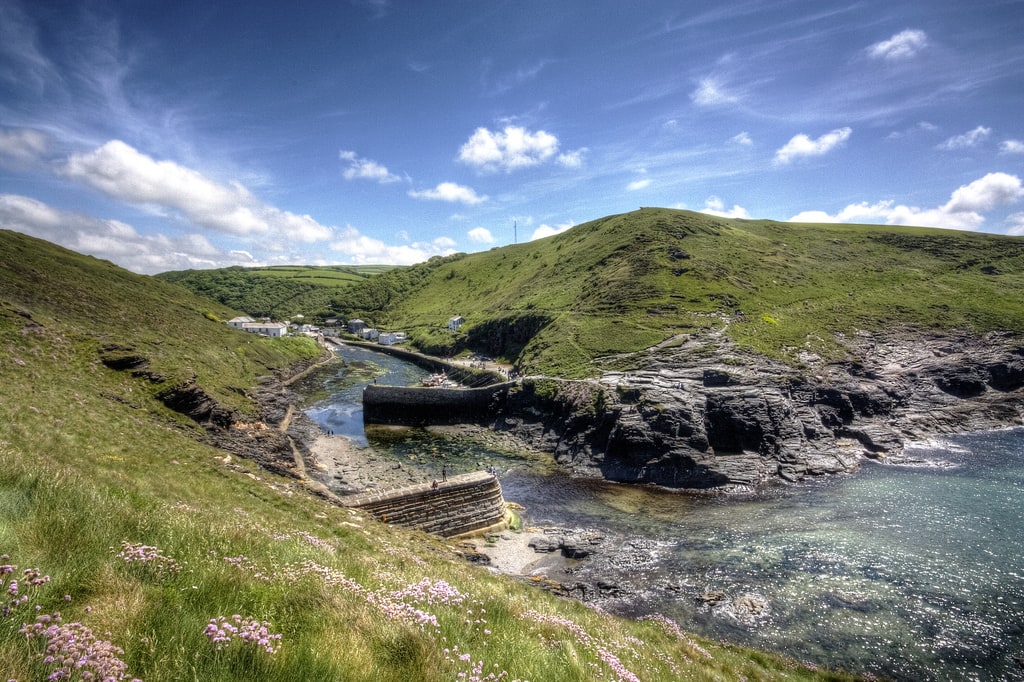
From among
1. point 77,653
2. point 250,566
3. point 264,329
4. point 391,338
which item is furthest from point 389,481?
point 391,338

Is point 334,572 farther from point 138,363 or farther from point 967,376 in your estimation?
point 967,376

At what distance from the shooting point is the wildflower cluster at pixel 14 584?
4086mm

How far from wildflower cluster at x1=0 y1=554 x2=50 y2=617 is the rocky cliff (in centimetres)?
4283

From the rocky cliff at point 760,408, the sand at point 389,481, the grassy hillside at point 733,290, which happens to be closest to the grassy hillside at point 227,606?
the sand at point 389,481

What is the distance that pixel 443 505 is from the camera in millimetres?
30734

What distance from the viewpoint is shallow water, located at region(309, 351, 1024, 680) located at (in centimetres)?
2194

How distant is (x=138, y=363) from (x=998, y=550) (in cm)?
6473

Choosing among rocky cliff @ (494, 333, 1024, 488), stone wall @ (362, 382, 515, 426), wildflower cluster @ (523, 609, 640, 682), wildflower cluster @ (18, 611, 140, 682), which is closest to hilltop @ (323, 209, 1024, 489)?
rocky cliff @ (494, 333, 1024, 488)

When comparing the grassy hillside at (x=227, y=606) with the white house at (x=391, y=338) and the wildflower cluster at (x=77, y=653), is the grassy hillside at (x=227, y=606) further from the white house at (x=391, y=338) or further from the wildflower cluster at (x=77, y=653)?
the white house at (x=391, y=338)

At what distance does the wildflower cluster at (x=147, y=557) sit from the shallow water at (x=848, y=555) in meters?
23.3

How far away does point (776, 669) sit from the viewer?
59.7ft

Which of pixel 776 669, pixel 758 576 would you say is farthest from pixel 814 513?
pixel 776 669

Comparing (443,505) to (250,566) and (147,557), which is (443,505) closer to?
(250,566)

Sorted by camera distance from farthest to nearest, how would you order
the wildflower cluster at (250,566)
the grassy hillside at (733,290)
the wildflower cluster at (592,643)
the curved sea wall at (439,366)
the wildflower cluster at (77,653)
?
the curved sea wall at (439,366)
the grassy hillside at (733,290)
the wildflower cluster at (592,643)
the wildflower cluster at (250,566)
the wildflower cluster at (77,653)
